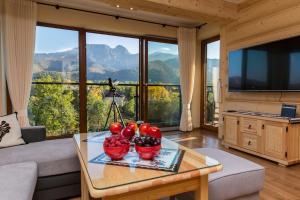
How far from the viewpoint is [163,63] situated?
500 cm

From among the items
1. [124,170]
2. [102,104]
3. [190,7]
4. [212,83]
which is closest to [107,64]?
[102,104]

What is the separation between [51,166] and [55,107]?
2431 mm

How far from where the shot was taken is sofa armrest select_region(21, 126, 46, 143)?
7.73 ft

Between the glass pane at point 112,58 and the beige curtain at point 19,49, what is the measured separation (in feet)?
3.44

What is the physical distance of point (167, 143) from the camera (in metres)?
1.69

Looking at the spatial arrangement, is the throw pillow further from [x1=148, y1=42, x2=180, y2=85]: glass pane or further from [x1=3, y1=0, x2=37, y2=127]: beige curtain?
[x1=148, y1=42, x2=180, y2=85]: glass pane

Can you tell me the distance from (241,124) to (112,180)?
2869mm

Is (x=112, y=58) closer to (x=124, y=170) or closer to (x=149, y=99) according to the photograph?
(x=149, y=99)

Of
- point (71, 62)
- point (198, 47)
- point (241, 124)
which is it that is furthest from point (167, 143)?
point (198, 47)

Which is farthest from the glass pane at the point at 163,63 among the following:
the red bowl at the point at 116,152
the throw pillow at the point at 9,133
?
the red bowl at the point at 116,152

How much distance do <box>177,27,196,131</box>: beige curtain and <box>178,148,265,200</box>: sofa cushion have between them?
10.7 feet

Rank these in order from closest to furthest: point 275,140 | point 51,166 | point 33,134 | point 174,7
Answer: point 51,166 < point 33,134 < point 275,140 < point 174,7

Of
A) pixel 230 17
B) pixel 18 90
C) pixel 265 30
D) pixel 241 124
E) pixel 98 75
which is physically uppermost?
pixel 230 17

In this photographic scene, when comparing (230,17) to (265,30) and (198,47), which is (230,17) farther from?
(198,47)
